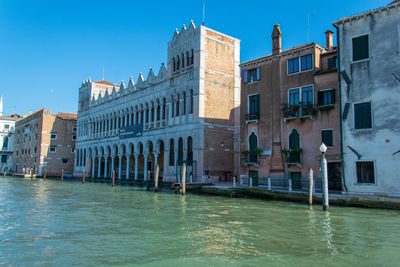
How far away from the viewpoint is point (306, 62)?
66.7 ft

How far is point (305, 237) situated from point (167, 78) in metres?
25.6

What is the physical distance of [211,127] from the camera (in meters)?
29.4

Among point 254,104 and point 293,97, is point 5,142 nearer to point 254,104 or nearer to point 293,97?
point 254,104

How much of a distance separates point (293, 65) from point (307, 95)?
6.92 ft

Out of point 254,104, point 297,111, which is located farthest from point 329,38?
point 254,104

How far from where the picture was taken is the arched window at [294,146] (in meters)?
20.0

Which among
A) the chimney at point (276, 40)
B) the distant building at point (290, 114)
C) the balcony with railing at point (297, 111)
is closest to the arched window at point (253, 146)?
the distant building at point (290, 114)

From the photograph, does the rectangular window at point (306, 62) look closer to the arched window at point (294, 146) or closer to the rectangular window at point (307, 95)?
the rectangular window at point (307, 95)

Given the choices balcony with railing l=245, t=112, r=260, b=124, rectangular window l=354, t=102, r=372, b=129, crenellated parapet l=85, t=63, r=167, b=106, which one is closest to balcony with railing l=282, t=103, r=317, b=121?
balcony with railing l=245, t=112, r=260, b=124

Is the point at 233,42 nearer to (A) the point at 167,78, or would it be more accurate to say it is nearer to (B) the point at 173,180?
(A) the point at 167,78

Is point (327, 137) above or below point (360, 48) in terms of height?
below

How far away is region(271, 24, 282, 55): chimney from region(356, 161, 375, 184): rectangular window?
9004 millimetres

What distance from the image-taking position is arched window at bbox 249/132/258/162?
22359mm

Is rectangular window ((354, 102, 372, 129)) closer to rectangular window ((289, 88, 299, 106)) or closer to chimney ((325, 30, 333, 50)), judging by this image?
rectangular window ((289, 88, 299, 106))
